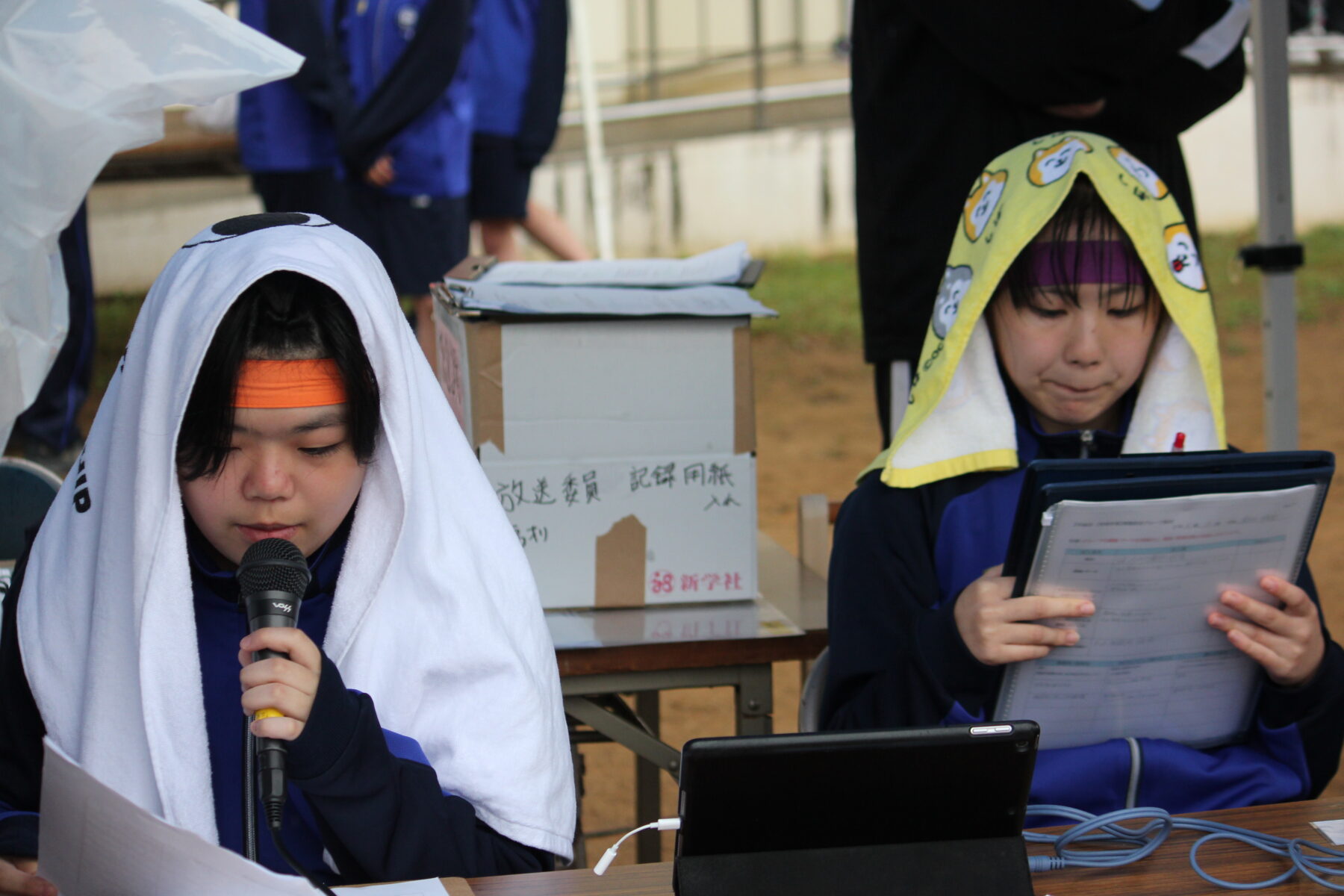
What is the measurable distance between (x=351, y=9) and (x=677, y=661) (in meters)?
3.23

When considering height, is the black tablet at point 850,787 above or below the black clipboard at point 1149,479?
below

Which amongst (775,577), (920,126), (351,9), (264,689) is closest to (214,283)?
(264,689)

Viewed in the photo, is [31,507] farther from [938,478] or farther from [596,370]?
[938,478]

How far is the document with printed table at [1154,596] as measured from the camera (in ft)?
5.16

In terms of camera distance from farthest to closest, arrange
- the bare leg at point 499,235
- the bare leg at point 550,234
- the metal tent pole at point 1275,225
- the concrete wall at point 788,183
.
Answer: the concrete wall at point 788,183, the bare leg at point 550,234, the bare leg at point 499,235, the metal tent pole at point 1275,225

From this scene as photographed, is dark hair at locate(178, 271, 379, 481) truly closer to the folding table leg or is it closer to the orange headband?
the orange headband

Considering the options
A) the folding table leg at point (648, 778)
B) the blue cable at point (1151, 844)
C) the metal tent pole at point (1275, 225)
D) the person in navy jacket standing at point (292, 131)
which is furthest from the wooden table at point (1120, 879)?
the person in navy jacket standing at point (292, 131)

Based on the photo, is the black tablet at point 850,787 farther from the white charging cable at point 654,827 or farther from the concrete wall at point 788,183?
the concrete wall at point 788,183

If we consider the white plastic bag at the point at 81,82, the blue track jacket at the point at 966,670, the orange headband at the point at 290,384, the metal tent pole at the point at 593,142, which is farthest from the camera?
the metal tent pole at the point at 593,142

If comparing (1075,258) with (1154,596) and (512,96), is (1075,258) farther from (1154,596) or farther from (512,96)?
(512,96)

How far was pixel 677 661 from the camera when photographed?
7.45 ft

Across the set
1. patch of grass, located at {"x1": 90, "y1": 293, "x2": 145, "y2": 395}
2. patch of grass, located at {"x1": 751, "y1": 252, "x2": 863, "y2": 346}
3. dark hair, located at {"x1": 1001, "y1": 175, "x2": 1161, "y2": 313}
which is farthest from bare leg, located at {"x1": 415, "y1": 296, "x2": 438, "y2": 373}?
patch of grass, located at {"x1": 751, "y1": 252, "x2": 863, "y2": 346}

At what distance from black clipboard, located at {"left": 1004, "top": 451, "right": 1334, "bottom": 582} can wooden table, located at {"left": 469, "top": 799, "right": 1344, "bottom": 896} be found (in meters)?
0.37

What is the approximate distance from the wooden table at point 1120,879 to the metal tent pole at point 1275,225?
6.73 feet
